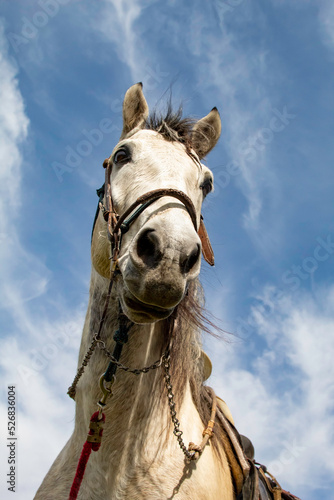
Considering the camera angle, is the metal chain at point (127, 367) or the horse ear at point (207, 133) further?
the horse ear at point (207, 133)

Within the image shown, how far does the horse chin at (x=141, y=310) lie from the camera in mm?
2158

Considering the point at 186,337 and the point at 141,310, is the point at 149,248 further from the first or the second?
the point at 186,337

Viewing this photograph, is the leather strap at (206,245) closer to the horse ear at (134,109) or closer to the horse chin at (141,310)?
the horse ear at (134,109)

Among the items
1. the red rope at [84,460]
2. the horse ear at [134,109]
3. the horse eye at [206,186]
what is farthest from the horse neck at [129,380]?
the horse ear at [134,109]

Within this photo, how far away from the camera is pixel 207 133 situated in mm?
4051

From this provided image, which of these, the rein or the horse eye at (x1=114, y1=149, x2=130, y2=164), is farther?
the horse eye at (x1=114, y1=149, x2=130, y2=164)

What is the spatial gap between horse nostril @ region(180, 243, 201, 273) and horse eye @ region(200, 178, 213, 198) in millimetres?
1384

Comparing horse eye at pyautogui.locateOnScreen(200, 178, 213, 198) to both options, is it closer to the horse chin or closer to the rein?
the rein

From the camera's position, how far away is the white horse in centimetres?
211

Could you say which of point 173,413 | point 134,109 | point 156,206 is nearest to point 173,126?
point 134,109

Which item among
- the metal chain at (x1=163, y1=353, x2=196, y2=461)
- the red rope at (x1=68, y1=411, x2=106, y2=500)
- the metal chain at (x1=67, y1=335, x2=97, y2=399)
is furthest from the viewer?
the metal chain at (x1=67, y1=335, x2=97, y2=399)

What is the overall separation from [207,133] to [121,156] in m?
1.31

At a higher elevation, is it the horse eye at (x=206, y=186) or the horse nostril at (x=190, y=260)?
the horse eye at (x=206, y=186)

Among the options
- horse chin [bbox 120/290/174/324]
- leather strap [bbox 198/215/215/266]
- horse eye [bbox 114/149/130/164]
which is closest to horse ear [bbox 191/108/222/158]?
leather strap [bbox 198/215/215/266]
